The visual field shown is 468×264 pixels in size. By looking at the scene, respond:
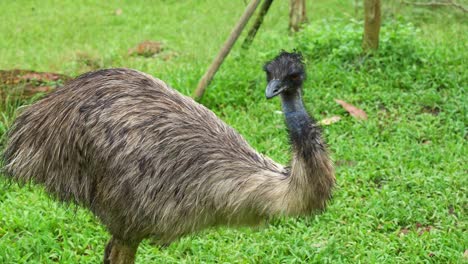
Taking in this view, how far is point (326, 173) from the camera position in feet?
9.48

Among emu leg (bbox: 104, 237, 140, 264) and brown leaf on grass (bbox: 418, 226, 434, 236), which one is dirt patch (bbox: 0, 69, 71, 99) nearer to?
emu leg (bbox: 104, 237, 140, 264)

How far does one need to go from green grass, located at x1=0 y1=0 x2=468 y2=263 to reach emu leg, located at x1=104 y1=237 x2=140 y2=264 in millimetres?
328

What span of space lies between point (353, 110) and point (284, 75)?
2.93 meters

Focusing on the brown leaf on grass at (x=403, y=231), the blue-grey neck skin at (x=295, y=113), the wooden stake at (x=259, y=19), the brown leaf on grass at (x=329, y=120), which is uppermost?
the blue-grey neck skin at (x=295, y=113)

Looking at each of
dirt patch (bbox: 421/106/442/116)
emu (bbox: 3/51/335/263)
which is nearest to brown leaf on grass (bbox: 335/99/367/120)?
dirt patch (bbox: 421/106/442/116)

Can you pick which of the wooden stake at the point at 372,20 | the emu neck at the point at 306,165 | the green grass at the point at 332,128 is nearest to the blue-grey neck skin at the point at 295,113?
the emu neck at the point at 306,165

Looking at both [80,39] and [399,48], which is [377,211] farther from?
[80,39]

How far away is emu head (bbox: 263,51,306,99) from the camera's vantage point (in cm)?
294

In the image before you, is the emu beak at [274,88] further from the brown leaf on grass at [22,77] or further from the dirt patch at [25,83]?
the brown leaf on grass at [22,77]

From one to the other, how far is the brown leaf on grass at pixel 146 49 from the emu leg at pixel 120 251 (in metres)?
4.91

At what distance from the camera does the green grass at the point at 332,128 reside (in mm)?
4039

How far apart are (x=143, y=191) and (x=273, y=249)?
1172 millimetres

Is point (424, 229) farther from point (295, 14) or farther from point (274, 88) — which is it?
point (295, 14)

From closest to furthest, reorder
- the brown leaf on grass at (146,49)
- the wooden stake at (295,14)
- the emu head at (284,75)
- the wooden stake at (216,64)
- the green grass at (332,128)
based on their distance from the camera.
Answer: the emu head at (284,75)
the green grass at (332,128)
the wooden stake at (216,64)
the brown leaf on grass at (146,49)
the wooden stake at (295,14)
